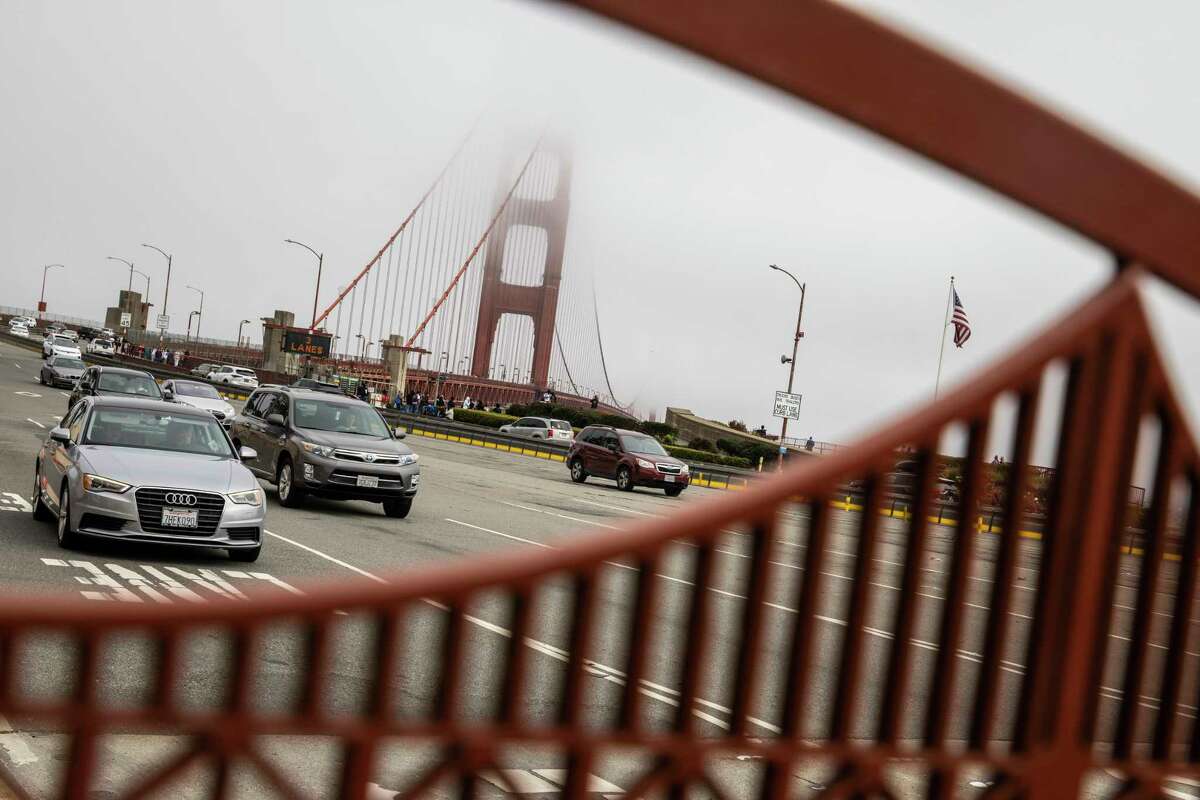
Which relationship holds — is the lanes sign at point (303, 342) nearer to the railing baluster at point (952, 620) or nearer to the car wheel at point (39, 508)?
the car wheel at point (39, 508)

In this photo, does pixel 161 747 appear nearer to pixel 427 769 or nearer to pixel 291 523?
pixel 427 769

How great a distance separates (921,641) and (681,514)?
335 inches

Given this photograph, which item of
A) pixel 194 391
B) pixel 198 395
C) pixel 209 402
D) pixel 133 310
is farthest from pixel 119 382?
pixel 133 310

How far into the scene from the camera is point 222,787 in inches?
57.2

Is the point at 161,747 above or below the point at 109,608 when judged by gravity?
below

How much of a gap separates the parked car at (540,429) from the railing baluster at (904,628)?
4650cm

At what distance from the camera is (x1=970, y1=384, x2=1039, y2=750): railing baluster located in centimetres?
184

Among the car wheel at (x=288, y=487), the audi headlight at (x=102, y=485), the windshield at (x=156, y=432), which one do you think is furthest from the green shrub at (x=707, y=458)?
the audi headlight at (x=102, y=485)

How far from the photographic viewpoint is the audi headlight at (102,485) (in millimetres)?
9758

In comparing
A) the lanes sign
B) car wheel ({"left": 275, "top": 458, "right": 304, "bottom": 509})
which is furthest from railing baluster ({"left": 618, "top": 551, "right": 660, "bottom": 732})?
the lanes sign

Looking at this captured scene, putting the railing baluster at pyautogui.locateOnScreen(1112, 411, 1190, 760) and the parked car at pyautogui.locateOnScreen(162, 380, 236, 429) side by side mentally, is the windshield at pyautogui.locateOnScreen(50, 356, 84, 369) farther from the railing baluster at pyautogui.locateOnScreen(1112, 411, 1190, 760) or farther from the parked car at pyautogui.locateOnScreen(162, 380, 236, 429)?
the railing baluster at pyautogui.locateOnScreen(1112, 411, 1190, 760)

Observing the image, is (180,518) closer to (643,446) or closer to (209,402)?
(209,402)

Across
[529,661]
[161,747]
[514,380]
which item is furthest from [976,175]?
[514,380]

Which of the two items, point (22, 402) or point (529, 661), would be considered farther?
point (22, 402)
